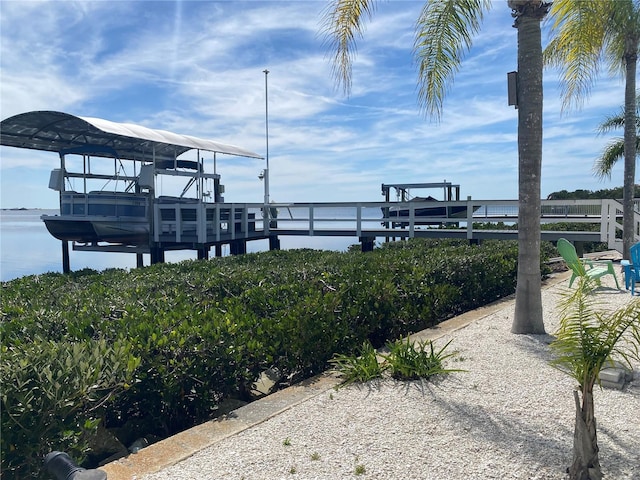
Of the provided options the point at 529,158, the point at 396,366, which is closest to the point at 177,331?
the point at 396,366

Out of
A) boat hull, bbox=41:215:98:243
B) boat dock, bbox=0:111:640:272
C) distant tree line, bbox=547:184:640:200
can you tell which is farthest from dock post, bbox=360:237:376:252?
distant tree line, bbox=547:184:640:200

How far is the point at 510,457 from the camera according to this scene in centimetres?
306

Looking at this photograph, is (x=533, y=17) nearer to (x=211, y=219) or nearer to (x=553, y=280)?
(x=553, y=280)

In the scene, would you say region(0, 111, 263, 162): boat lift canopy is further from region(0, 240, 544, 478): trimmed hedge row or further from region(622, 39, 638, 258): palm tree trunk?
region(622, 39, 638, 258): palm tree trunk

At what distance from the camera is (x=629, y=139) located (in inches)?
442

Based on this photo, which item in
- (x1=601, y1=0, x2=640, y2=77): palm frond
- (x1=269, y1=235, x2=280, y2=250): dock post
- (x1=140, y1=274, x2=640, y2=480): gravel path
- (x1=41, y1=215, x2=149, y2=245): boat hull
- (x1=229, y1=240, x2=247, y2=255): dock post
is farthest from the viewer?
(x1=269, y1=235, x2=280, y2=250): dock post

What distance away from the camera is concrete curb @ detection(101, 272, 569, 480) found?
2.96 m

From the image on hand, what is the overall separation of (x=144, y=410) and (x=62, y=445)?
871 mm

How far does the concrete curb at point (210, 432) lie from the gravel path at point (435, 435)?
69mm

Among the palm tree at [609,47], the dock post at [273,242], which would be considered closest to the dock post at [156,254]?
the dock post at [273,242]

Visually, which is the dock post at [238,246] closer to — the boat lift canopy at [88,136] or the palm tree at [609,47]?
the boat lift canopy at [88,136]

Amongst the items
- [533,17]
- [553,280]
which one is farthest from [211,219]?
[533,17]

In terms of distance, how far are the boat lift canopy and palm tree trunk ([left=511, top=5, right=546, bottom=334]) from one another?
1149 cm

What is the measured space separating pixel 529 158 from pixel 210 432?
4.78 metres
